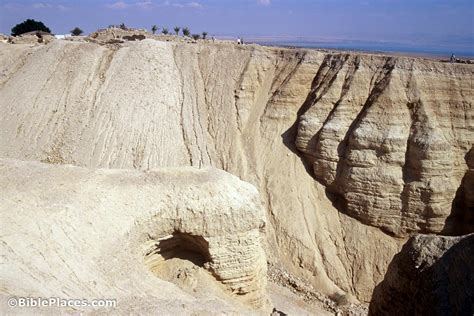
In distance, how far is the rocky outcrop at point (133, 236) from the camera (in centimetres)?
849

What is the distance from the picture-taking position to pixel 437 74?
1994cm

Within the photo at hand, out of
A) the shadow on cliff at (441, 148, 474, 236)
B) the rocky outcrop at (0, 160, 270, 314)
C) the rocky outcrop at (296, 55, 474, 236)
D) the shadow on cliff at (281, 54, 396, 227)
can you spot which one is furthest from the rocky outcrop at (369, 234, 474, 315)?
the shadow on cliff at (441, 148, 474, 236)

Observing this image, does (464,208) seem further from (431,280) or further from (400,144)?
(431,280)

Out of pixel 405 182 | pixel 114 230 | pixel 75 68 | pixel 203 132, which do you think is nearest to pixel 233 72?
pixel 203 132

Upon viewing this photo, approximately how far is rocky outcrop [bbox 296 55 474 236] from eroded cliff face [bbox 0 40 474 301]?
51 mm

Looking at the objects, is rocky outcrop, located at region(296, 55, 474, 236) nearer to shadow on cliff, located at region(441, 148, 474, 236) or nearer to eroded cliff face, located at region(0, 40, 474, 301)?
eroded cliff face, located at region(0, 40, 474, 301)

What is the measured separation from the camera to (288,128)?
23.2 meters

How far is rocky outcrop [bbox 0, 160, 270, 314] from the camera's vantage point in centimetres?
849

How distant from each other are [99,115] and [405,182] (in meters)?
16.1

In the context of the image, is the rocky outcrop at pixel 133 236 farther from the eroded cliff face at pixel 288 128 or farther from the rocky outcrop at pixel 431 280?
the eroded cliff face at pixel 288 128

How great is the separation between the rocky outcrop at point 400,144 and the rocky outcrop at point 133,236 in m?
9.84

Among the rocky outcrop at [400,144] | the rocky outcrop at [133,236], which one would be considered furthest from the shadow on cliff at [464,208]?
the rocky outcrop at [133,236]

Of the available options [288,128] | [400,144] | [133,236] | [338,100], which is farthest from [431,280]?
[288,128]

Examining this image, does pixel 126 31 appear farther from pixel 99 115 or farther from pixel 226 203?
pixel 226 203
